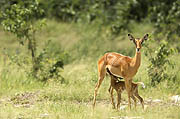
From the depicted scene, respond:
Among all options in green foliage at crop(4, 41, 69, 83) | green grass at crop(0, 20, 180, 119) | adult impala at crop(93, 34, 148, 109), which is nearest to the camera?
green grass at crop(0, 20, 180, 119)

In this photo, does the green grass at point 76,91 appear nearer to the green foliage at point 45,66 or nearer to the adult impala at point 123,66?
the green foliage at point 45,66

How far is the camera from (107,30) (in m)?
17.7

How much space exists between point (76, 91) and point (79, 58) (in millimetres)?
4897

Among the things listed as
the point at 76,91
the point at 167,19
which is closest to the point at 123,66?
the point at 76,91

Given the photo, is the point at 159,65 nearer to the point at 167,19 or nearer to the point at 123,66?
the point at 123,66

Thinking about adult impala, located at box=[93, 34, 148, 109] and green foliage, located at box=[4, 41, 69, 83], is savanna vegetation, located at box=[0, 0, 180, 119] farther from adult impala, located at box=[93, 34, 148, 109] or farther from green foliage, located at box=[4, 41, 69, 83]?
adult impala, located at box=[93, 34, 148, 109]

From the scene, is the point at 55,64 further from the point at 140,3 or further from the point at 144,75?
the point at 140,3

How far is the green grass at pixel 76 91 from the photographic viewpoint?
798cm

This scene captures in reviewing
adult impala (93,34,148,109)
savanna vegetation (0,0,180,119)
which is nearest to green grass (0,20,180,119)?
savanna vegetation (0,0,180,119)

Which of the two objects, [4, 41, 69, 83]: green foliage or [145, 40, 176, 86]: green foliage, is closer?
[145, 40, 176, 86]: green foliage

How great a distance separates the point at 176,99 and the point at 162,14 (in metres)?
8.67

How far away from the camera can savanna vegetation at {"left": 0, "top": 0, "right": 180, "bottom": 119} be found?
→ 861 centimetres

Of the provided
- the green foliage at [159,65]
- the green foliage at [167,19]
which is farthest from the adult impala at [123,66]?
the green foliage at [167,19]

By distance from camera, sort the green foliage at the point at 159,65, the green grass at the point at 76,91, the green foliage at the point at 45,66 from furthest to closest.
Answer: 1. the green foliage at the point at 45,66
2. the green foliage at the point at 159,65
3. the green grass at the point at 76,91
